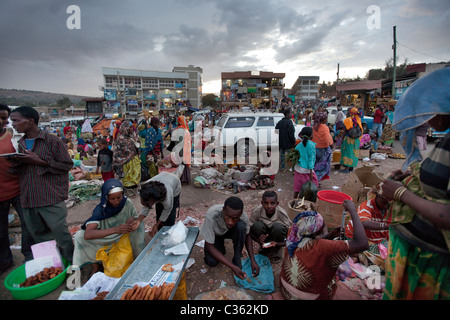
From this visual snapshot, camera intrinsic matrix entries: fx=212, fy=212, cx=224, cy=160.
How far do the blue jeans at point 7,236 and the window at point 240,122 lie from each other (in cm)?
709

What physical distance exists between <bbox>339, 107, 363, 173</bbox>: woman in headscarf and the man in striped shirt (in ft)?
21.8

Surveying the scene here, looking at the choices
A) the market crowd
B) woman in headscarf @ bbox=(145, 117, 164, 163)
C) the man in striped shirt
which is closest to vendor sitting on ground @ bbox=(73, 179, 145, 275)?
the market crowd

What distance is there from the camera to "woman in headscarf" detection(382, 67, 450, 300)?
112 cm

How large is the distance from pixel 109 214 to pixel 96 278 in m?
0.73

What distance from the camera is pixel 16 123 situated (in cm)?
249

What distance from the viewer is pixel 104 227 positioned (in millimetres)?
2787

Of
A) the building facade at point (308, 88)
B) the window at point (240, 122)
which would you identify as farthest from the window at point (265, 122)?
the building facade at point (308, 88)

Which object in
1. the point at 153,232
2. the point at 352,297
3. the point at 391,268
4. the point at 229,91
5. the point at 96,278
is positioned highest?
the point at 229,91

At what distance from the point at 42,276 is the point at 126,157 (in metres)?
3.29

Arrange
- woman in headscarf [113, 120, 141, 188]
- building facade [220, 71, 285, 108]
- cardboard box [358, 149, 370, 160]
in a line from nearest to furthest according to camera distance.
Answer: woman in headscarf [113, 120, 141, 188], cardboard box [358, 149, 370, 160], building facade [220, 71, 285, 108]

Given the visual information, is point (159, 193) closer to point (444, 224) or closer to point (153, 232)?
point (153, 232)

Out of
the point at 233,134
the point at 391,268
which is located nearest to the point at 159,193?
the point at 391,268

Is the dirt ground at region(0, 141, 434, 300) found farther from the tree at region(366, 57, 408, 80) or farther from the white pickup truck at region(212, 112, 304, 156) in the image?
the tree at region(366, 57, 408, 80)

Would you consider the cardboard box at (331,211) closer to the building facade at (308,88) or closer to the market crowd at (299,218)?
the market crowd at (299,218)
